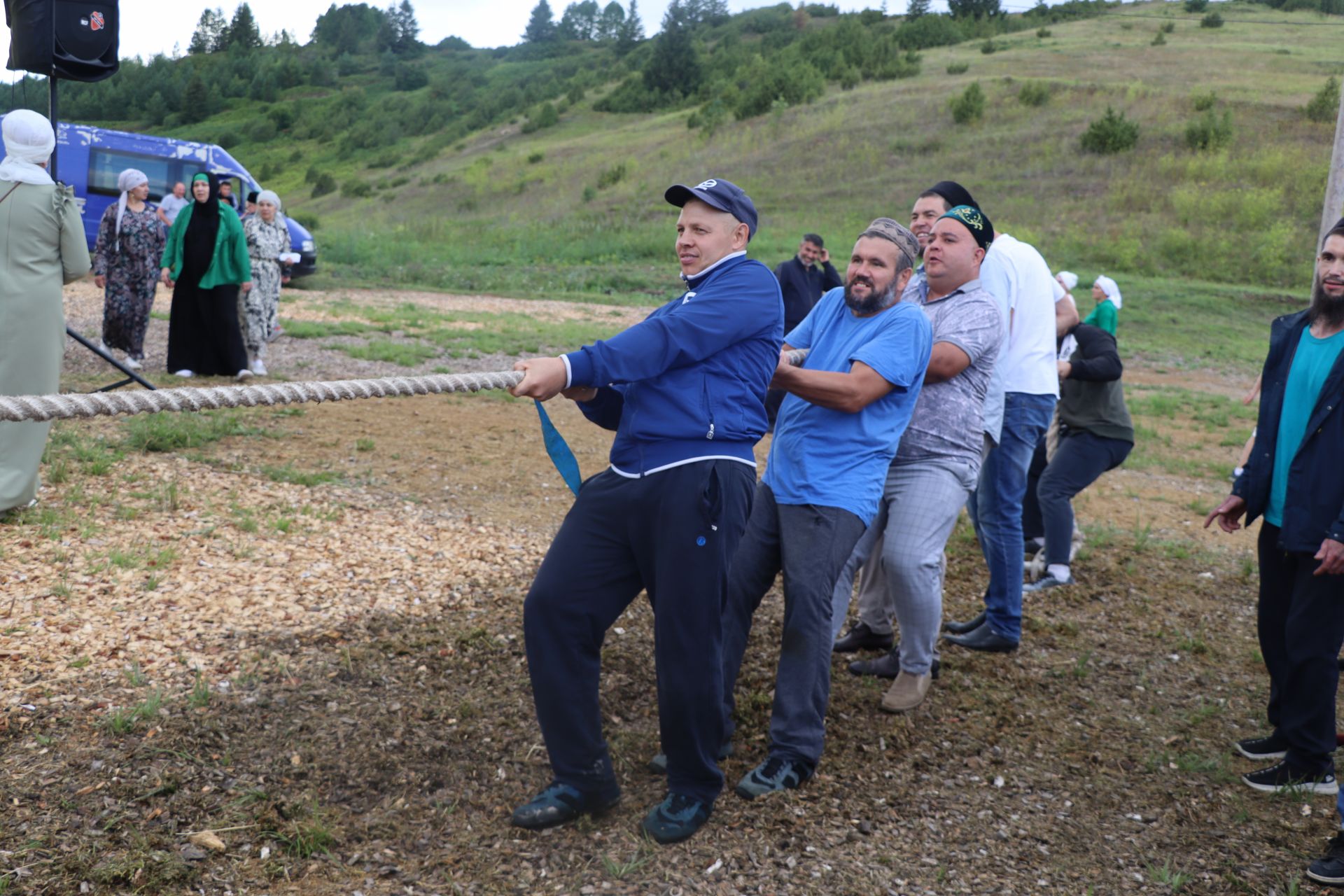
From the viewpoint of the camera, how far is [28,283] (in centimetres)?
543

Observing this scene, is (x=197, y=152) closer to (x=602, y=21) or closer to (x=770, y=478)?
(x=770, y=478)

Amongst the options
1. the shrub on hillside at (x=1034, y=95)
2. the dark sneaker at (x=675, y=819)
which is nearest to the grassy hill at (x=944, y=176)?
the shrub on hillside at (x=1034, y=95)

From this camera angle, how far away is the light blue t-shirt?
11.8ft

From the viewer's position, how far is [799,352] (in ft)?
12.9

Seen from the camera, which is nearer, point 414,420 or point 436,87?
point 414,420

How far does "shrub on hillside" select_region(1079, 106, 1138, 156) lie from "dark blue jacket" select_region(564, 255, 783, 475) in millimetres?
35044

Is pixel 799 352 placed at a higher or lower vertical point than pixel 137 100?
lower

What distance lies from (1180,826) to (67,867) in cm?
339

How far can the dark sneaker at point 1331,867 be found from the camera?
324cm

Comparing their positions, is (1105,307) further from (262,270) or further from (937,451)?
(262,270)

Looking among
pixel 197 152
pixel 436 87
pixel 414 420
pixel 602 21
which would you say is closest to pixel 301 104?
pixel 436 87

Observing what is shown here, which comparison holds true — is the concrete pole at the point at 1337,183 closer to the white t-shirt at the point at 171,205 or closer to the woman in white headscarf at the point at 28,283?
the woman in white headscarf at the point at 28,283

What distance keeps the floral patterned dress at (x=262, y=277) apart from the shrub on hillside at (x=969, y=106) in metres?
32.7

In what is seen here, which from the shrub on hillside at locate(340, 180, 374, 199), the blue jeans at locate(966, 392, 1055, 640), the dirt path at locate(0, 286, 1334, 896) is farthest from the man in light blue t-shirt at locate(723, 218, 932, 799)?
the shrub on hillside at locate(340, 180, 374, 199)
